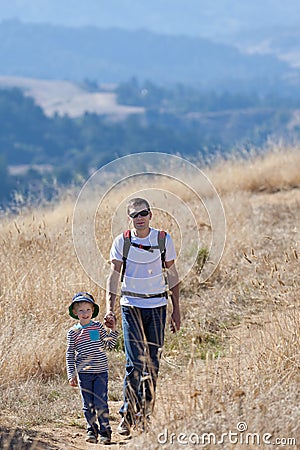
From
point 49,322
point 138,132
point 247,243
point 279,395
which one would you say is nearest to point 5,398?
point 49,322

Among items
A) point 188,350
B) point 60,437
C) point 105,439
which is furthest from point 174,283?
point 188,350

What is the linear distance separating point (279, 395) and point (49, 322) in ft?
9.58

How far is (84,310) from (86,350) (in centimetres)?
25

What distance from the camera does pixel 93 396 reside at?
180 inches

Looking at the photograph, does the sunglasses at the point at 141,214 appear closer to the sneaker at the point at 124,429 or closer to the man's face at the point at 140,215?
the man's face at the point at 140,215

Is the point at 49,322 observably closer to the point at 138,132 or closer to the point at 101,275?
the point at 101,275

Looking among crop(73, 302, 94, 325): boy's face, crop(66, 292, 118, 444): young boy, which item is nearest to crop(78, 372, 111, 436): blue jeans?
crop(66, 292, 118, 444): young boy

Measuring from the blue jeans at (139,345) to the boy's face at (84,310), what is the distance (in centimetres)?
21

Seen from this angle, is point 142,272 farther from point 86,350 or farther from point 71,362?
point 71,362

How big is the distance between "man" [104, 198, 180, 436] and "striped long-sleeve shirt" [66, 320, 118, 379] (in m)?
0.14

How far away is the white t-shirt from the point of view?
4.50 meters

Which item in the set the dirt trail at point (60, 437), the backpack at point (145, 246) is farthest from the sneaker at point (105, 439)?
the backpack at point (145, 246)

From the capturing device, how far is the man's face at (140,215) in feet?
14.6

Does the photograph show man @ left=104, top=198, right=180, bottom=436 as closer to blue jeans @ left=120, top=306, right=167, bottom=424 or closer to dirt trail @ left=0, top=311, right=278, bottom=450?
blue jeans @ left=120, top=306, right=167, bottom=424
